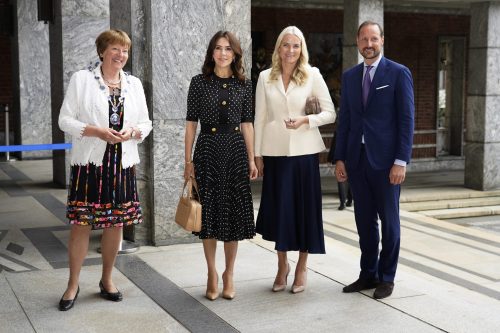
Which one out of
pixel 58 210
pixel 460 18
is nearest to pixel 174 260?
pixel 58 210

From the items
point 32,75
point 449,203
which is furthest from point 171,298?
point 32,75

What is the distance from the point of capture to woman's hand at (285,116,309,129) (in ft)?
14.4

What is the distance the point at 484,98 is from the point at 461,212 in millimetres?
2206

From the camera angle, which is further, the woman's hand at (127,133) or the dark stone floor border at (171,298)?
the woman's hand at (127,133)

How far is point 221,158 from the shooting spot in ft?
14.4

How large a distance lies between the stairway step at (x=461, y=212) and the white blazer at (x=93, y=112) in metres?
7.52

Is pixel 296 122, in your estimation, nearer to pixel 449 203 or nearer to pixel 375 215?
pixel 375 215

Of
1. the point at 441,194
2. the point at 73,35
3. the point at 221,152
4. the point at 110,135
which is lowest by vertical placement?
the point at 441,194

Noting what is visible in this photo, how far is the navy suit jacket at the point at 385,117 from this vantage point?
14.4 feet

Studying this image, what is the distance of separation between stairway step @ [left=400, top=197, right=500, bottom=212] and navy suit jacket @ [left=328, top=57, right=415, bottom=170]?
6.96 m

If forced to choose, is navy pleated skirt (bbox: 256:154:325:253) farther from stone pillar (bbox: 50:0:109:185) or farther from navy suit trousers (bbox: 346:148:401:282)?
stone pillar (bbox: 50:0:109:185)

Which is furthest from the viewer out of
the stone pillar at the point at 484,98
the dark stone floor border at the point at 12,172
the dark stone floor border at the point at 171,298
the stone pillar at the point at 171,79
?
the stone pillar at the point at 484,98

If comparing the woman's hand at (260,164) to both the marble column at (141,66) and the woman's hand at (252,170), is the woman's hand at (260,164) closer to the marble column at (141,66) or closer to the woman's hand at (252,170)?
the woman's hand at (252,170)

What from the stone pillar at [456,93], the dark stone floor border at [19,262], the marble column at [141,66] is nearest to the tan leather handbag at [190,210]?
the dark stone floor border at [19,262]
